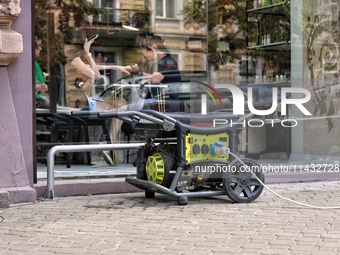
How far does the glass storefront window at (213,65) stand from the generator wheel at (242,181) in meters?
0.65

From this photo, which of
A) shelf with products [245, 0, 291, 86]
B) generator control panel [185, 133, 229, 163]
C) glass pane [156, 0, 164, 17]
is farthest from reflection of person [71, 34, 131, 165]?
shelf with products [245, 0, 291, 86]

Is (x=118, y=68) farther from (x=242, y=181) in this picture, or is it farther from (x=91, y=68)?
(x=242, y=181)

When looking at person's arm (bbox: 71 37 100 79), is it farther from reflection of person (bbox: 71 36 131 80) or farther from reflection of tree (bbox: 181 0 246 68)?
reflection of tree (bbox: 181 0 246 68)

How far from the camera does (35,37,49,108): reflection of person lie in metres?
9.86

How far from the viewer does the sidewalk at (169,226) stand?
21.2ft

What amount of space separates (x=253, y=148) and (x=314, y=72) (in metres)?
1.92

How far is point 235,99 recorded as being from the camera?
9.64 m

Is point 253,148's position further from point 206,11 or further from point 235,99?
point 206,11

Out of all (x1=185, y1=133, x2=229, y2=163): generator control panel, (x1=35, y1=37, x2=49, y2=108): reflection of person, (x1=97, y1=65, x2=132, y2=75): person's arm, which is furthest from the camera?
(x1=97, y1=65, x2=132, y2=75): person's arm

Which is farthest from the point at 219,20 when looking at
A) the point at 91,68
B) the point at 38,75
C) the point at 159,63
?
the point at 38,75

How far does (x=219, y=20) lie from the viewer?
11.2 metres

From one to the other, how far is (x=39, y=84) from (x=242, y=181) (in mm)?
2898

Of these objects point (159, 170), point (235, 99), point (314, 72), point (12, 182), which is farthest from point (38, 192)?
point (314, 72)

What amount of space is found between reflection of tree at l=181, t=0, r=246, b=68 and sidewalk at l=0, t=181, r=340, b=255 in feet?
8.05
